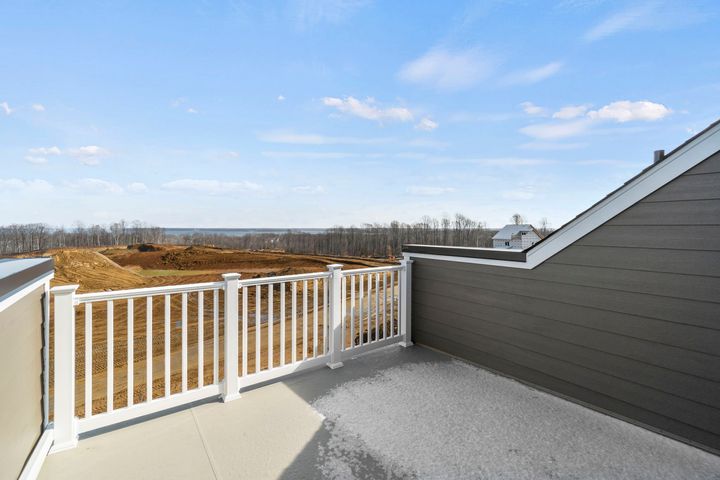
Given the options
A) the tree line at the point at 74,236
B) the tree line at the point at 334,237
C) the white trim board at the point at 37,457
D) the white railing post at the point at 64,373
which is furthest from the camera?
the tree line at the point at 334,237

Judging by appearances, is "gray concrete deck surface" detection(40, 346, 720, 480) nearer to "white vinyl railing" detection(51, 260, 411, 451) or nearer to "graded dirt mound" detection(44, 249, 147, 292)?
→ "white vinyl railing" detection(51, 260, 411, 451)

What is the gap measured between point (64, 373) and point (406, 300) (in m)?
2.84

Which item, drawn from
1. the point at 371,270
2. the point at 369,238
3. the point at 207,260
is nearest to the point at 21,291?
the point at 371,270

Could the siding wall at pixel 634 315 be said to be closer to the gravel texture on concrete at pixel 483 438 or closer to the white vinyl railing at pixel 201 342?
the gravel texture on concrete at pixel 483 438

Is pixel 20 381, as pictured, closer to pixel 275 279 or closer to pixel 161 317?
pixel 275 279

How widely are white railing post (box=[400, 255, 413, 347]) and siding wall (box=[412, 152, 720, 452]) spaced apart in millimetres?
870

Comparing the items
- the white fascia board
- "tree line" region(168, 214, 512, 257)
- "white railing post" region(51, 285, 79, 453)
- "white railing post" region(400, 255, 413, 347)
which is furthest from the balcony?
"tree line" region(168, 214, 512, 257)

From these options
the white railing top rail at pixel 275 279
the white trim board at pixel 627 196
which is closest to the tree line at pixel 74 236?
the white railing top rail at pixel 275 279

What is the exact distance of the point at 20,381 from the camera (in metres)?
1.46

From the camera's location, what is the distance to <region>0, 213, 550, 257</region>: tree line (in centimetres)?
2511

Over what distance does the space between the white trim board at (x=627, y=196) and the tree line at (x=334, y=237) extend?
2028cm

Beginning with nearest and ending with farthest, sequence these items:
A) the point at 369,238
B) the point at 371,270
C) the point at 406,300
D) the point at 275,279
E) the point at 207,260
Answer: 1. the point at 275,279
2. the point at 371,270
3. the point at 406,300
4. the point at 207,260
5. the point at 369,238

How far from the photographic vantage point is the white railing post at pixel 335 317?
2.97 metres

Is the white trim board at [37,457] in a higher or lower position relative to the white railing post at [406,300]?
lower
